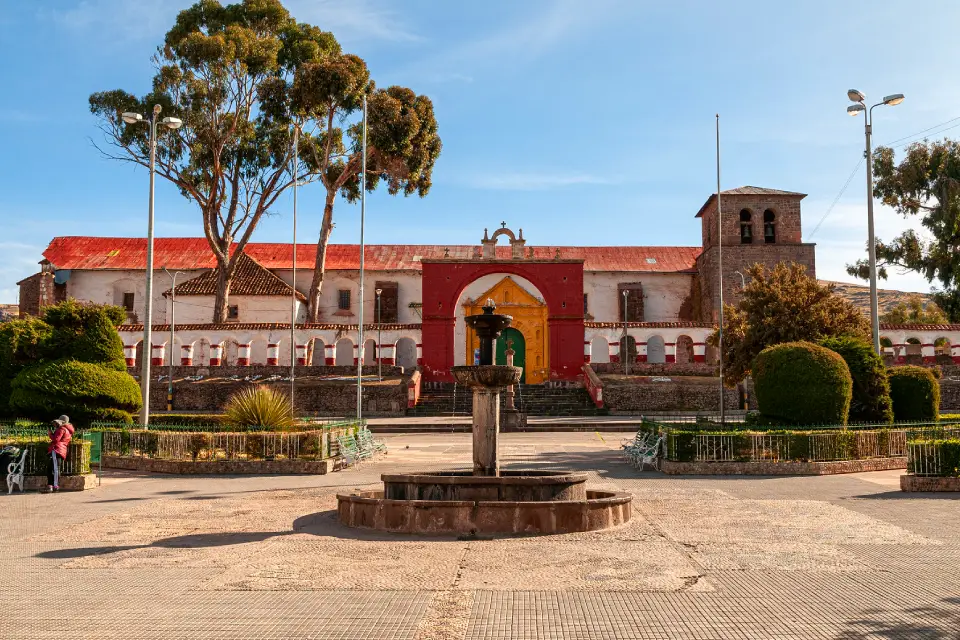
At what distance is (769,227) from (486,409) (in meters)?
39.7

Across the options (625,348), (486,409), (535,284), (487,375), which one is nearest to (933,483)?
(486,409)

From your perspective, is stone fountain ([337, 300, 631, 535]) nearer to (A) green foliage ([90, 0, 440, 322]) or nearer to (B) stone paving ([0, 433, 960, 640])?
(B) stone paving ([0, 433, 960, 640])

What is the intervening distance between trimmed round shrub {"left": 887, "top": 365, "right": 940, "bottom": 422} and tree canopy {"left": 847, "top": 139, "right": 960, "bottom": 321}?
78.7 ft

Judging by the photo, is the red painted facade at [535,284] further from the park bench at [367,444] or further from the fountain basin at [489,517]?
the fountain basin at [489,517]

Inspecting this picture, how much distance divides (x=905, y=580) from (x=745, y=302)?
64.7 feet

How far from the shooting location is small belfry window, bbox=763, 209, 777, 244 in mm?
46094

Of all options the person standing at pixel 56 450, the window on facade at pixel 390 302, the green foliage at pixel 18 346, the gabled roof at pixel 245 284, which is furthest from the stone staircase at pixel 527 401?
the person standing at pixel 56 450

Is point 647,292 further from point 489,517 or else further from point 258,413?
point 489,517

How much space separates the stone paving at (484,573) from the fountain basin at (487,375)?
7.80 feet

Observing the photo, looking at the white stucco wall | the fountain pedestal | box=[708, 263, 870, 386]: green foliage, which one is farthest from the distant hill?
the fountain pedestal

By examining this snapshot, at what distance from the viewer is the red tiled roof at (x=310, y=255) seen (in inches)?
1932

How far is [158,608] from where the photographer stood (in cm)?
606

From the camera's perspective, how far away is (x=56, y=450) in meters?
13.0

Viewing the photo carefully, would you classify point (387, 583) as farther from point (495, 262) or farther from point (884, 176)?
point (884, 176)
